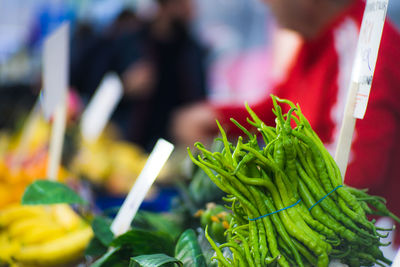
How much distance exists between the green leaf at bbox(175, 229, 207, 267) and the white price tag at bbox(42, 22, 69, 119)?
0.74 meters

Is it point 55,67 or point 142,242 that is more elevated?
point 55,67

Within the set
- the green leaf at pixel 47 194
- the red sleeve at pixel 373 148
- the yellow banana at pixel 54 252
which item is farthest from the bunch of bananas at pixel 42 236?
the red sleeve at pixel 373 148

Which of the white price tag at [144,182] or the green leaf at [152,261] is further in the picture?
the white price tag at [144,182]

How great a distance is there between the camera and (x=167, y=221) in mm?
1175

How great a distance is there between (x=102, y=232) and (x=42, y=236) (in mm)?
367

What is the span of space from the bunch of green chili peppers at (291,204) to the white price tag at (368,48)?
12 cm

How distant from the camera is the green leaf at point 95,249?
104 cm

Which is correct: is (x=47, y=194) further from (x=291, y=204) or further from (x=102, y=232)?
(x=291, y=204)

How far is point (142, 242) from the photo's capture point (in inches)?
37.1

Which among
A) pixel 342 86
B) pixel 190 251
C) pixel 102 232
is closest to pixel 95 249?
pixel 102 232

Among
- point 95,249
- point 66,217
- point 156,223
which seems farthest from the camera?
point 66,217

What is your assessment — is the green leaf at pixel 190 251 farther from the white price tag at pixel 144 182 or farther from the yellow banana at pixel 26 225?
the yellow banana at pixel 26 225

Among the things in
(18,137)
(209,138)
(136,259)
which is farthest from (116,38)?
(136,259)

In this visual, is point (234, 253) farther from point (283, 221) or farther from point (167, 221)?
point (167, 221)
